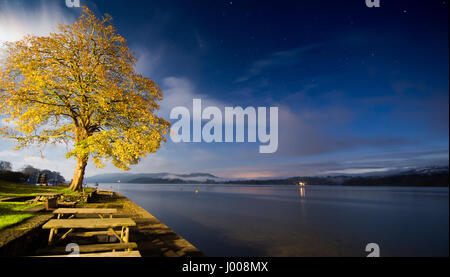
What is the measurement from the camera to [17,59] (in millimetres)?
13969

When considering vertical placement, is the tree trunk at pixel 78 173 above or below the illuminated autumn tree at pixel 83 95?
below

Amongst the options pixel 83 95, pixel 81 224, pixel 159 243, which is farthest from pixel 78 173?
pixel 81 224

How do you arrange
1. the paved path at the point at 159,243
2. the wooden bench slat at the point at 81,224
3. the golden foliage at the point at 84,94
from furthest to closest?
the golden foliage at the point at 84,94, the paved path at the point at 159,243, the wooden bench slat at the point at 81,224

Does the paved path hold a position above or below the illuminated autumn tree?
below

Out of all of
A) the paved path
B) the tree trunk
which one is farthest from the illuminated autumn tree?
the paved path

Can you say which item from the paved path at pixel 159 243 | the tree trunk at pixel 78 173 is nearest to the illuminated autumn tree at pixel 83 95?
the tree trunk at pixel 78 173

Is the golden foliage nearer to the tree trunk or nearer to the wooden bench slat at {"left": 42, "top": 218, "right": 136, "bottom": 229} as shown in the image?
the tree trunk

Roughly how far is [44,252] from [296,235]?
57.4 ft

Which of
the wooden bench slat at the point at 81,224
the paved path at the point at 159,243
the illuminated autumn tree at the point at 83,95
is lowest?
the paved path at the point at 159,243

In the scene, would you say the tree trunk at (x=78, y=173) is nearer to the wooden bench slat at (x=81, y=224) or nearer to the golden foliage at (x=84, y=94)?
the golden foliage at (x=84, y=94)

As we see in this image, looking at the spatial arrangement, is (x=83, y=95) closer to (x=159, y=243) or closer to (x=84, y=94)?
(x=84, y=94)

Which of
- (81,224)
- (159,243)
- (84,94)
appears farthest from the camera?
(84,94)

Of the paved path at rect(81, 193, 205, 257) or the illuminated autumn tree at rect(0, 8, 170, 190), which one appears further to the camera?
the illuminated autumn tree at rect(0, 8, 170, 190)
